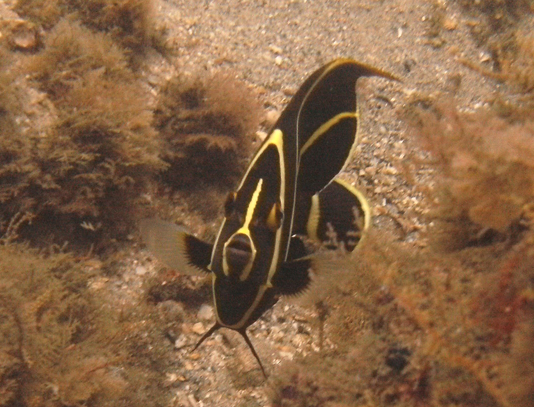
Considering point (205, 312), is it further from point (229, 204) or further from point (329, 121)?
point (329, 121)

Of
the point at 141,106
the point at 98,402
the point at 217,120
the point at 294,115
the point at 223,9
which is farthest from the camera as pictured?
the point at 223,9

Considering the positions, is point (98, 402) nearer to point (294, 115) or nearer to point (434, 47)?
point (294, 115)

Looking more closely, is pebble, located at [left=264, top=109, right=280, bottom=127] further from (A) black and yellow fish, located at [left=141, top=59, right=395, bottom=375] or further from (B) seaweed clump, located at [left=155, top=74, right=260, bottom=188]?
(A) black and yellow fish, located at [left=141, top=59, right=395, bottom=375]

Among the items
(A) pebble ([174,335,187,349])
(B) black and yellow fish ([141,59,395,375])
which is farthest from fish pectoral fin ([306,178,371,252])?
(A) pebble ([174,335,187,349])

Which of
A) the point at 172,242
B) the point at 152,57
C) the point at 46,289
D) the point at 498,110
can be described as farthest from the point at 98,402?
the point at 152,57

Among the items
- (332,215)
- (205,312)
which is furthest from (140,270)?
(332,215)
